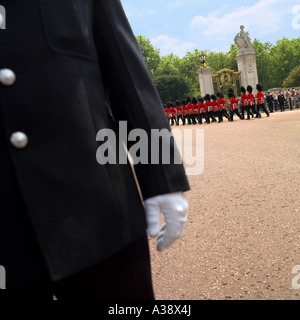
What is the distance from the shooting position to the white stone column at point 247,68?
3253 centimetres

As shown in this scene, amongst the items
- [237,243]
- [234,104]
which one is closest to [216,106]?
[234,104]

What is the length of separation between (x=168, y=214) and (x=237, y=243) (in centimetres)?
211

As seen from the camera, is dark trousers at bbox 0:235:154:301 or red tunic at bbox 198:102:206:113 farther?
red tunic at bbox 198:102:206:113

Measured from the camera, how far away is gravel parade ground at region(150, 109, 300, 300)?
256cm

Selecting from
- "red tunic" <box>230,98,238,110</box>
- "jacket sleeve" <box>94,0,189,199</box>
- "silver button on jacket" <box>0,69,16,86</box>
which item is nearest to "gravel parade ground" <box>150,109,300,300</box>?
"jacket sleeve" <box>94,0,189,199</box>

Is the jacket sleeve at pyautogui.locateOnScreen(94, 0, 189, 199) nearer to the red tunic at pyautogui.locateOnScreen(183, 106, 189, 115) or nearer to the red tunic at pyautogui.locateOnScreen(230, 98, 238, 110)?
the red tunic at pyautogui.locateOnScreen(230, 98, 238, 110)

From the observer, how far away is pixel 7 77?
1151 millimetres

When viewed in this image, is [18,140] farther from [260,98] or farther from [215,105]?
[215,105]

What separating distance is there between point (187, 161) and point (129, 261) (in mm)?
6736

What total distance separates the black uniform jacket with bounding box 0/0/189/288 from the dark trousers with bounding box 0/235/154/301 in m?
0.06

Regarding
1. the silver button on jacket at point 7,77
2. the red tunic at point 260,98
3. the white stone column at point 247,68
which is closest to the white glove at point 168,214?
the silver button on jacket at point 7,77

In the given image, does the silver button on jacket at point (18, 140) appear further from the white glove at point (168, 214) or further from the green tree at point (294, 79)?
the green tree at point (294, 79)

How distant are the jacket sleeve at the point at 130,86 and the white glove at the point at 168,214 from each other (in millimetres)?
27

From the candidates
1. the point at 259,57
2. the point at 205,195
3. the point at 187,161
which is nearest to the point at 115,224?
the point at 205,195
